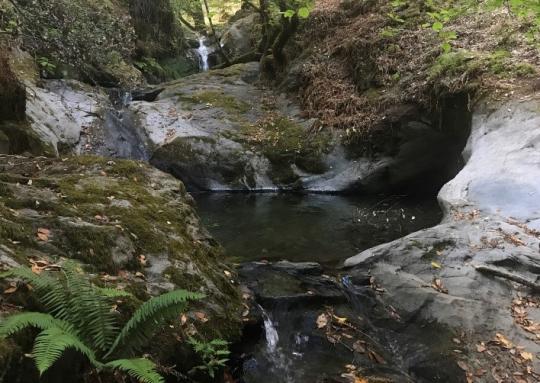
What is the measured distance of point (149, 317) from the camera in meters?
3.22

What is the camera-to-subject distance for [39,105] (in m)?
11.0

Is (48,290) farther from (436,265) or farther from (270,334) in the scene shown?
(436,265)

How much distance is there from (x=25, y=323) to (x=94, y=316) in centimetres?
55

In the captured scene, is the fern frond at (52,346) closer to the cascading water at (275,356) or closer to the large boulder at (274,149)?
the cascading water at (275,356)

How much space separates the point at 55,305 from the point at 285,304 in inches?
126

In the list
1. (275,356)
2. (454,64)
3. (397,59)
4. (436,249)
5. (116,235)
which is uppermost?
(397,59)

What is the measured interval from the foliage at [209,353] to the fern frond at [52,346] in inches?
41.7

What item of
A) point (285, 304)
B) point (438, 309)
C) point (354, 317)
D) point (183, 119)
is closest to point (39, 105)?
point (183, 119)

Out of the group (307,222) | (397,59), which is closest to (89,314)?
(307,222)

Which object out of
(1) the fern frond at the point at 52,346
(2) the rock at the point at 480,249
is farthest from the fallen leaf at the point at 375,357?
(1) the fern frond at the point at 52,346

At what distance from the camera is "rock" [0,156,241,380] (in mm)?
3803

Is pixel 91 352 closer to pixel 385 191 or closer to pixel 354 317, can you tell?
pixel 354 317

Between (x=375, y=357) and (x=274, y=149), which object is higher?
(x=274, y=149)

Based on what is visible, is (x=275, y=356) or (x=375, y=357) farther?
(x=375, y=357)
